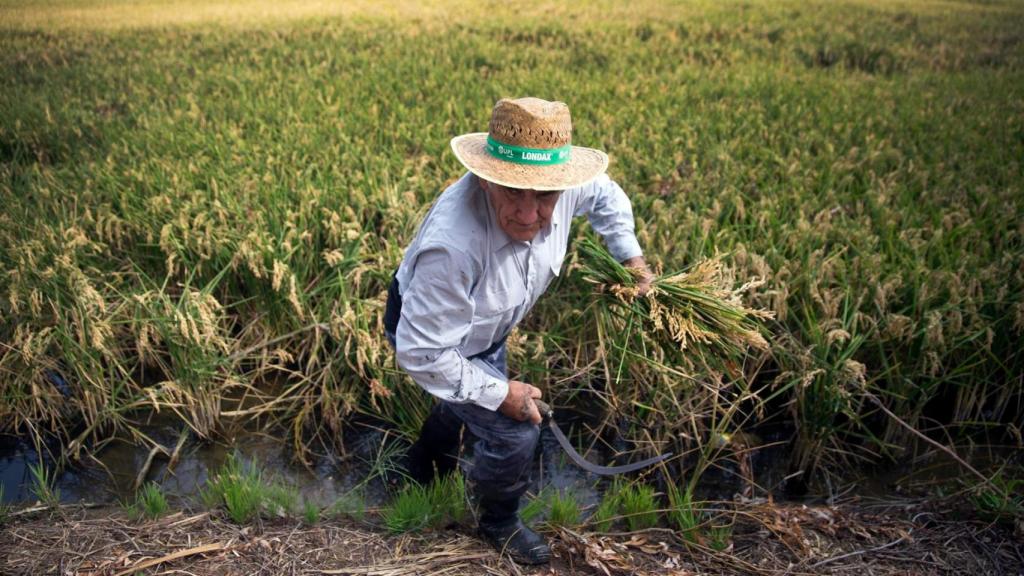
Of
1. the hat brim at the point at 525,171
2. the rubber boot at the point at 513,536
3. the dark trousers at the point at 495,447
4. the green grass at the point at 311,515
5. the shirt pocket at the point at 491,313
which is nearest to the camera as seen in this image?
the hat brim at the point at 525,171

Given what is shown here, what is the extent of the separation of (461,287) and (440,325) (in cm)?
11

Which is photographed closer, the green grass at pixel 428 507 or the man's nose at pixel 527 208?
the man's nose at pixel 527 208

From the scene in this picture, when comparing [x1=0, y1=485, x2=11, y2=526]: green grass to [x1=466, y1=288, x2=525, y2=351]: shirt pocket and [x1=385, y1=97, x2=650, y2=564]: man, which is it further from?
[x1=466, y1=288, x2=525, y2=351]: shirt pocket

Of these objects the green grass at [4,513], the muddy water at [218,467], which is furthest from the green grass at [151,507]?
the green grass at [4,513]

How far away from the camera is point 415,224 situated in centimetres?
348

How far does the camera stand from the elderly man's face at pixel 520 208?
1.81 metres

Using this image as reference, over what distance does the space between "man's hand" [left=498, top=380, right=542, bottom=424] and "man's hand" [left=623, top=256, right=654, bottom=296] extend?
0.50m

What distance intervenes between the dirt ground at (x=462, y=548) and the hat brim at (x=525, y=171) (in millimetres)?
1153

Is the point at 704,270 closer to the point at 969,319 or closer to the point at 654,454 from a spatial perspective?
the point at 654,454

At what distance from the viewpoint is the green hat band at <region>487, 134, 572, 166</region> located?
5.79 feet

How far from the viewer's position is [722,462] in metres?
2.90

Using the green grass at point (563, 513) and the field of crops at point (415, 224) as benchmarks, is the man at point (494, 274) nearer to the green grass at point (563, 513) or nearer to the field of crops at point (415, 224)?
the green grass at point (563, 513)

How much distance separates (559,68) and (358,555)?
472cm

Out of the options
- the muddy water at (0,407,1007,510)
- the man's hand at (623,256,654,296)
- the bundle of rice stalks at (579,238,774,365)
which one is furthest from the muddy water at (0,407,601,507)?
the man's hand at (623,256,654,296)
